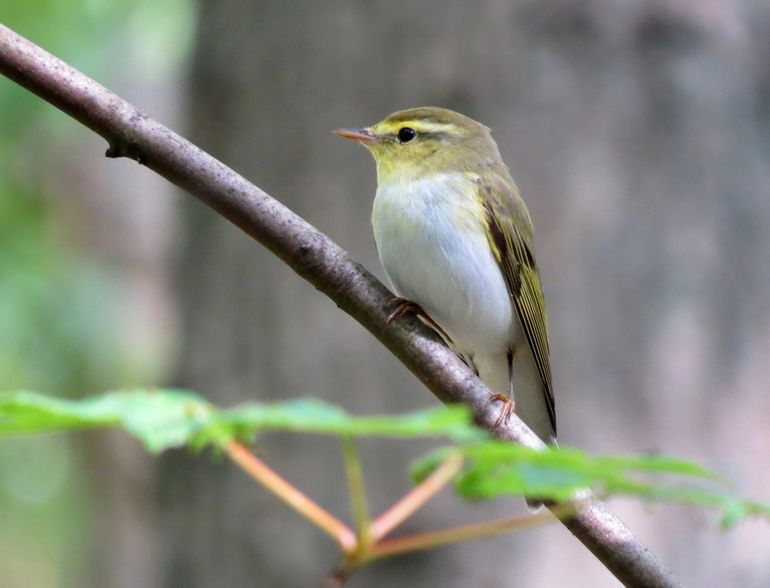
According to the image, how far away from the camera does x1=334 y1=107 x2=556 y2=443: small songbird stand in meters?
3.38

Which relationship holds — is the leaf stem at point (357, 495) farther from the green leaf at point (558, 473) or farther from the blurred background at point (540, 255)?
the blurred background at point (540, 255)

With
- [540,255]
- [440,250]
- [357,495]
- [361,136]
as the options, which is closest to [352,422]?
[357,495]

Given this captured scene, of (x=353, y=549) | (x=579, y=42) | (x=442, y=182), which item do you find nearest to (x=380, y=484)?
(x=442, y=182)

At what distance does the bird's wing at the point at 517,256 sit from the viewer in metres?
3.53

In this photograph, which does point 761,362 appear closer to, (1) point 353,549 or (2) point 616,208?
(2) point 616,208

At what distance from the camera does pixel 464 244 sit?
3.42m

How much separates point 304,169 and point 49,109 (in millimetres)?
3154

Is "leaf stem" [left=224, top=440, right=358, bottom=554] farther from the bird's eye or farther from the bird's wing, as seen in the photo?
the bird's eye

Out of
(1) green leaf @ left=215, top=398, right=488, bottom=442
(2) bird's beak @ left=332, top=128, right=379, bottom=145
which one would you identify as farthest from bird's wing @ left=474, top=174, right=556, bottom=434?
(1) green leaf @ left=215, top=398, right=488, bottom=442

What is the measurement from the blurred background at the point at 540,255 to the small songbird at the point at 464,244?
465 millimetres

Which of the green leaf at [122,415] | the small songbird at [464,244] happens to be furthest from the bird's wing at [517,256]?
the green leaf at [122,415]

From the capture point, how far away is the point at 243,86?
16.5 ft

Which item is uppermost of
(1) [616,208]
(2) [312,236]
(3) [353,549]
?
(1) [616,208]

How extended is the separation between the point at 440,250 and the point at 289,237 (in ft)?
4.11
